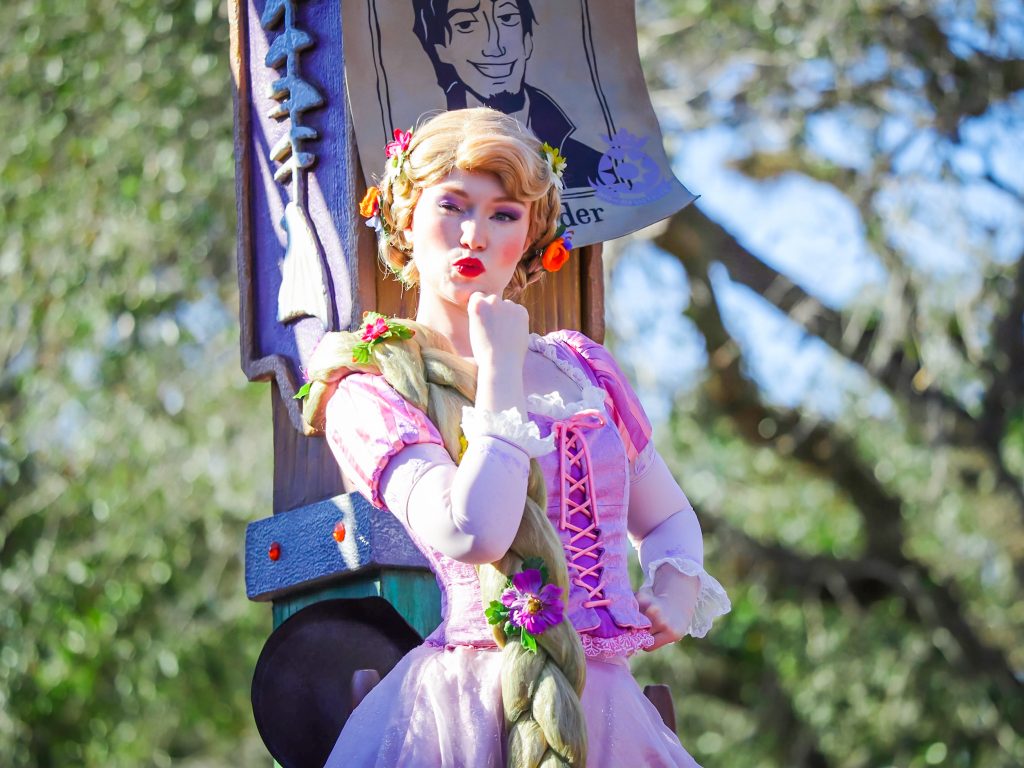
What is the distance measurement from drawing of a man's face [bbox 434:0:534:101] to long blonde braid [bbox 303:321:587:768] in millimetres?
800

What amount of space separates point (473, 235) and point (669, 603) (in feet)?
1.87

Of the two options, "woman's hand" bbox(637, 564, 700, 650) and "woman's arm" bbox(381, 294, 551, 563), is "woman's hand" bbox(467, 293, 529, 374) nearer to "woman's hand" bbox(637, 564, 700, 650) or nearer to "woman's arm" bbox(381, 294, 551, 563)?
"woman's arm" bbox(381, 294, 551, 563)

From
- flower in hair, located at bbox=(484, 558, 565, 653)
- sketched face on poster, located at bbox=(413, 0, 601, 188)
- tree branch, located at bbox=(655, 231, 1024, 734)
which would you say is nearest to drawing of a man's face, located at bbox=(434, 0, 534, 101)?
sketched face on poster, located at bbox=(413, 0, 601, 188)

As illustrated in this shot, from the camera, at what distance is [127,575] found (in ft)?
20.2

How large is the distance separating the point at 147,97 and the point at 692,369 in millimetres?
2221

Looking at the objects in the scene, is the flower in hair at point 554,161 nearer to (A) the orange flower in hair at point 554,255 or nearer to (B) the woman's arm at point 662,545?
(A) the orange flower in hair at point 554,255

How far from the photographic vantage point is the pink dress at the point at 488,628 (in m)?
2.11

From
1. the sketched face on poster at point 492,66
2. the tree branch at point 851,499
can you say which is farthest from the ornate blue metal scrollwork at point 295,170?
the tree branch at point 851,499

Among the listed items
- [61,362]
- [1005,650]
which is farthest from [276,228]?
[1005,650]

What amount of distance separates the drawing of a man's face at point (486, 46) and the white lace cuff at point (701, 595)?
1.02m

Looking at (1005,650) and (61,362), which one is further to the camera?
(1005,650)

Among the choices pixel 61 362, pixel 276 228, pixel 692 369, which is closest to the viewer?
pixel 276 228

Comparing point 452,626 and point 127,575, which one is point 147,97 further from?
point 452,626

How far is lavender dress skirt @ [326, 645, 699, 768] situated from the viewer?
6.84 feet
